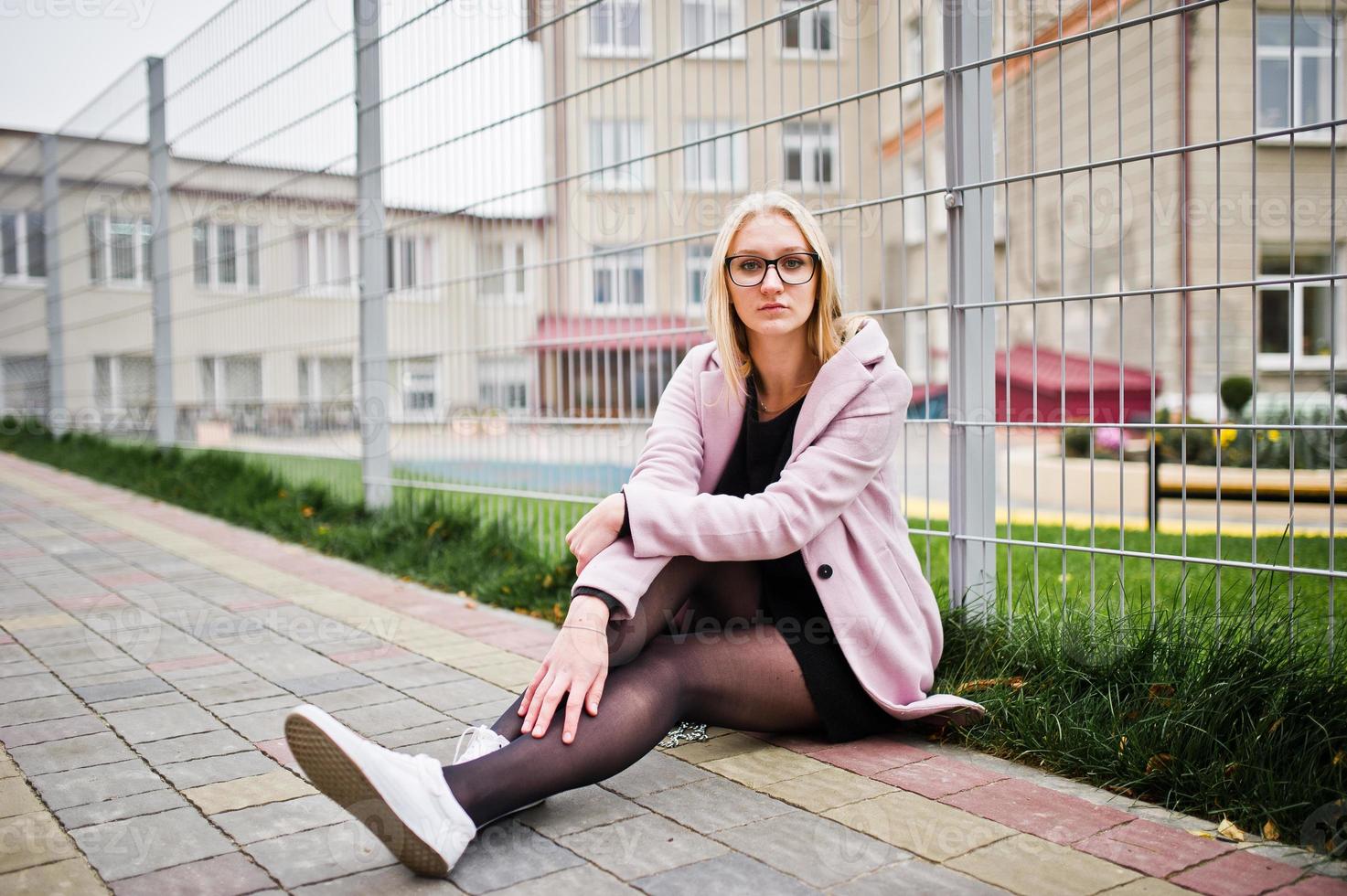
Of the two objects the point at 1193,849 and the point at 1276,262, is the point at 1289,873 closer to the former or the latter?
the point at 1193,849

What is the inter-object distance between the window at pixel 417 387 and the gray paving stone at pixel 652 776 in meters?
3.32

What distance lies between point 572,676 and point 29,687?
1.98 m

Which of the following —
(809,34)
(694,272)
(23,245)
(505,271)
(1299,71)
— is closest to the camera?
(809,34)

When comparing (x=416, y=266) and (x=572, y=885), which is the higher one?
(x=416, y=266)

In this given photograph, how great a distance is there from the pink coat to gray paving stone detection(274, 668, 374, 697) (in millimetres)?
1185

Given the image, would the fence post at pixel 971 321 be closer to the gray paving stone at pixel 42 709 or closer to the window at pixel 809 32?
the window at pixel 809 32

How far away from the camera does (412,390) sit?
223 inches

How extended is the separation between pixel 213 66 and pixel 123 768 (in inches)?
261

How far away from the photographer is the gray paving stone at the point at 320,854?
6.25 feet

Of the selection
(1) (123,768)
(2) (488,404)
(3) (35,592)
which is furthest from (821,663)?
(3) (35,592)

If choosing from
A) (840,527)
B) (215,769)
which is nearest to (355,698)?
(215,769)

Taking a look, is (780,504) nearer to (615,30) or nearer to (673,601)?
(673,601)

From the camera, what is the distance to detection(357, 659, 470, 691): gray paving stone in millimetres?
3197
